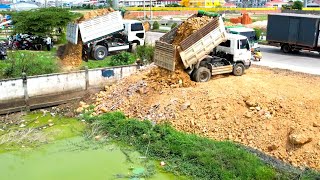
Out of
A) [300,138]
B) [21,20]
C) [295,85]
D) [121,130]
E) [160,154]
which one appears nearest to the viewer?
[300,138]

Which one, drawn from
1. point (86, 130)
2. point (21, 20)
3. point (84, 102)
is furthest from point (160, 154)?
point (21, 20)

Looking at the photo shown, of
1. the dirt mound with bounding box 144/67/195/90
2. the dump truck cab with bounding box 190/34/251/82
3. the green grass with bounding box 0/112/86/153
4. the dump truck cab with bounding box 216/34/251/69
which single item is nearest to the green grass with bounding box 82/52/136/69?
the dirt mound with bounding box 144/67/195/90

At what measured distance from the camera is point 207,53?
15.8 m

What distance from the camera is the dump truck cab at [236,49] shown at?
16.6 m

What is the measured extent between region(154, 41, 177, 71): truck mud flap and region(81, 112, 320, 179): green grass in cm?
304

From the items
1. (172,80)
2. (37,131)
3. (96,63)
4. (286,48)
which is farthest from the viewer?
(286,48)

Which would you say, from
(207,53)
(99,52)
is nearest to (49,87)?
(99,52)

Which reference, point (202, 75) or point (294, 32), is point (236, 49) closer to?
point (202, 75)

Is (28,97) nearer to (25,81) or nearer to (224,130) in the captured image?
(25,81)

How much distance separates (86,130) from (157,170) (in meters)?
3.92

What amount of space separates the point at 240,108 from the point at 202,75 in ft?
10.8

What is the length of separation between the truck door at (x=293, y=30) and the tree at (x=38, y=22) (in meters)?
15.7

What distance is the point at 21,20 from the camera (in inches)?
1017

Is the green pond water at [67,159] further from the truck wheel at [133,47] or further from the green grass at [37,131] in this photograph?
the truck wheel at [133,47]
